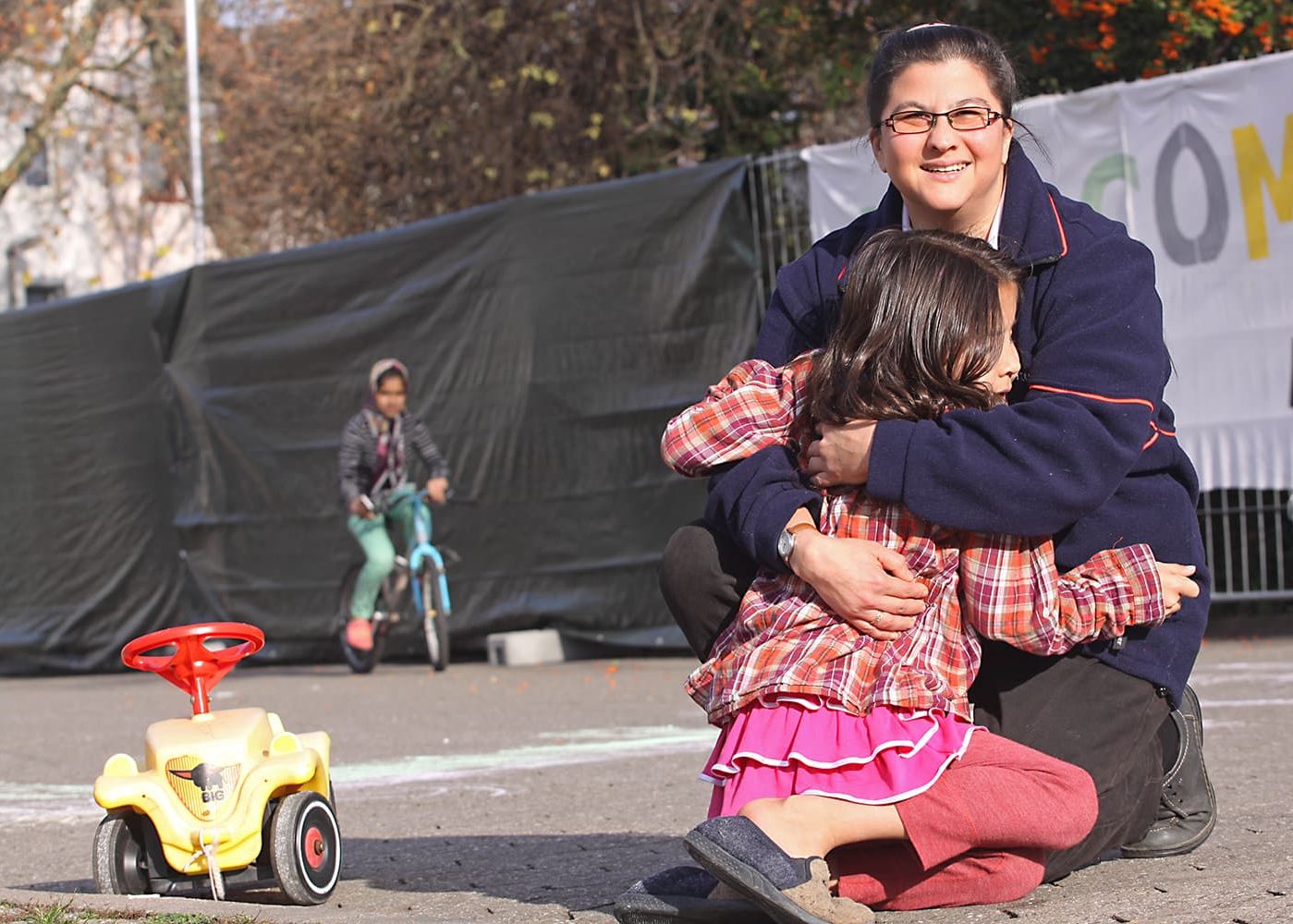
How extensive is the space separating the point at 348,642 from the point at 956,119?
315 inches

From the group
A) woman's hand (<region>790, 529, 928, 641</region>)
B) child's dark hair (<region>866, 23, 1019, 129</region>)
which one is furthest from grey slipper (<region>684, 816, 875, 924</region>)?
child's dark hair (<region>866, 23, 1019, 129</region>)

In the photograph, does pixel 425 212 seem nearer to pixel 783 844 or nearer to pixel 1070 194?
pixel 1070 194

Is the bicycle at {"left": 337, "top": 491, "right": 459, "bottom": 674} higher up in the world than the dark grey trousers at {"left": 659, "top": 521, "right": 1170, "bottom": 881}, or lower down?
lower down

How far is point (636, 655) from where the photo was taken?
1048 centimetres

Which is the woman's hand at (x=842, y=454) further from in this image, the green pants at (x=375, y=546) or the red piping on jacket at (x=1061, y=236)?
the green pants at (x=375, y=546)

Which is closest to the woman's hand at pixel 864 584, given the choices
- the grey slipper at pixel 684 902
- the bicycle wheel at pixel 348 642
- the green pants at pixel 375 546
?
the grey slipper at pixel 684 902

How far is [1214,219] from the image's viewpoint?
881cm

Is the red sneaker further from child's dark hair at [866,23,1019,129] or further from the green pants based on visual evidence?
child's dark hair at [866,23,1019,129]

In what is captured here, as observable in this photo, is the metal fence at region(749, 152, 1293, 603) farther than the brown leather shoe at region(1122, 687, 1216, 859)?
Yes

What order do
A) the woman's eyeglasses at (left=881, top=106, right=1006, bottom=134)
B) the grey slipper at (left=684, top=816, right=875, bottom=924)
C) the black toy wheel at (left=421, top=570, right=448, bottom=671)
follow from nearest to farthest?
the grey slipper at (left=684, top=816, right=875, bottom=924) < the woman's eyeglasses at (left=881, top=106, right=1006, bottom=134) < the black toy wheel at (left=421, top=570, right=448, bottom=671)

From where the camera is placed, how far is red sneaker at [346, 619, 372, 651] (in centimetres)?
1091

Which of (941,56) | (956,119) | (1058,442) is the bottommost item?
(1058,442)

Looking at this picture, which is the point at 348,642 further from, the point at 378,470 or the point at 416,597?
the point at 378,470

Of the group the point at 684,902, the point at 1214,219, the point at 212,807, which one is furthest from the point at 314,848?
the point at 1214,219
